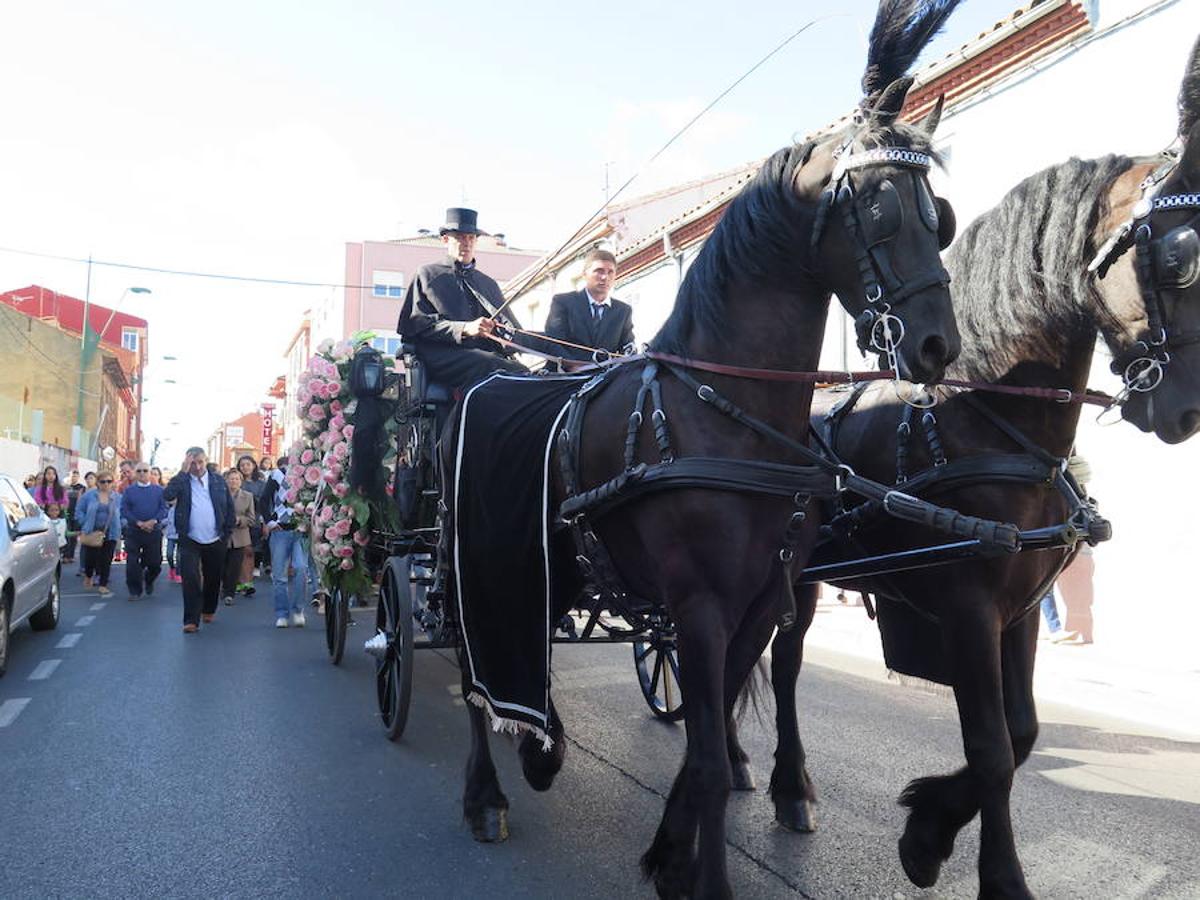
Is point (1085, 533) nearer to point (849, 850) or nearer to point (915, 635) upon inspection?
point (915, 635)

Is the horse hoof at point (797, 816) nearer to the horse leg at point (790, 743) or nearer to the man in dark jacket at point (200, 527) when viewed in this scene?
the horse leg at point (790, 743)

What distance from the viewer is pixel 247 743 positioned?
17.8ft

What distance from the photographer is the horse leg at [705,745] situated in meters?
2.85

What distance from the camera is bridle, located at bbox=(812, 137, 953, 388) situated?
2.71 metres

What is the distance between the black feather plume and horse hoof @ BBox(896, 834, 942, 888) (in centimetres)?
249

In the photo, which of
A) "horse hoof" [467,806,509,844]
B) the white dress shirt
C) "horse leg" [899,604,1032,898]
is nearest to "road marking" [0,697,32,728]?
"horse hoof" [467,806,509,844]

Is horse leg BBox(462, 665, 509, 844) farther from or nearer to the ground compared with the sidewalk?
farther from the ground

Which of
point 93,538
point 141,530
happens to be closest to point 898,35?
point 141,530

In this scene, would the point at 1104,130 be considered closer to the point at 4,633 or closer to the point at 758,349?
the point at 758,349

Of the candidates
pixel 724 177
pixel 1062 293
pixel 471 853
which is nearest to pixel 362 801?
pixel 471 853

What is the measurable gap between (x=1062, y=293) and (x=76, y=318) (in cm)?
6747

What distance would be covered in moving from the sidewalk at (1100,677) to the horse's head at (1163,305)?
4057mm

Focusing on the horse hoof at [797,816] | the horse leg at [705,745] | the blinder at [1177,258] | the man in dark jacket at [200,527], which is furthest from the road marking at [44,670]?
the blinder at [1177,258]

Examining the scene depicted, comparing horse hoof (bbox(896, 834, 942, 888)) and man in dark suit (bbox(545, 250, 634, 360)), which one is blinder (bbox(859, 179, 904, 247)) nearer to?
horse hoof (bbox(896, 834, 942, 888))
